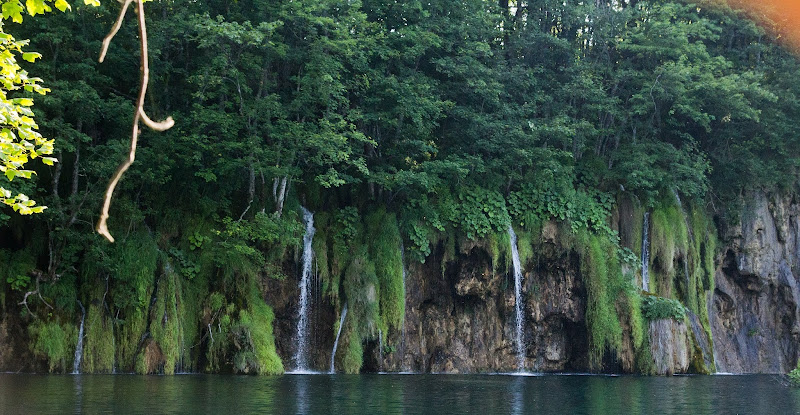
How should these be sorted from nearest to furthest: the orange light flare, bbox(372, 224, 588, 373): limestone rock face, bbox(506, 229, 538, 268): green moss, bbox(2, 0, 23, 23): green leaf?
bbox(2, 0, 23, 23): green leaf
bbox(372, 224, 588, 373): limestone rock face
bbox(506, 229, 538, 268): green moss
the orange light flare

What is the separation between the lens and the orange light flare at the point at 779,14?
31797mm

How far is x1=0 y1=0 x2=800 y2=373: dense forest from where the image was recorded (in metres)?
22.9

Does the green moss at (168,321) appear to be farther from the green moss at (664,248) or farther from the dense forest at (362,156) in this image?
the green moss at (664,248)

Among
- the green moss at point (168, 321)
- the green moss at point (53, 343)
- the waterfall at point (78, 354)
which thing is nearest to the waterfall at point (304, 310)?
the green moss at point (168, 321)

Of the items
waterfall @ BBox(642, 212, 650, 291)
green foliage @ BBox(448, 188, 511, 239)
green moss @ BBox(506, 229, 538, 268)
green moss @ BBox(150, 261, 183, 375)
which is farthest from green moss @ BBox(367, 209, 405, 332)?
waterfall @ BBox(642, 212, 650, 291)

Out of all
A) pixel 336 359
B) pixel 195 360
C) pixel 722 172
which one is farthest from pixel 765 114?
pixel 195 360

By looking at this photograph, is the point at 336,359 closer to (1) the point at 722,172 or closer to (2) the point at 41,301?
(2) the point at 41,301

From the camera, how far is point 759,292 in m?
31.5

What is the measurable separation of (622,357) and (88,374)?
16.2m

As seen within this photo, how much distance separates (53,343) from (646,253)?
19496 millimetres

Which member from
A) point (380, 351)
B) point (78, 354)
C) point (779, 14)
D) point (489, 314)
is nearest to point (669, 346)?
point (489, 314)

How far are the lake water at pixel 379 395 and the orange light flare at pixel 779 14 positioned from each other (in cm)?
1475

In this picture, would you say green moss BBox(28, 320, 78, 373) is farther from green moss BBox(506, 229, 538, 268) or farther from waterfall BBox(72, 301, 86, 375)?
green moss BBox(506, 229, 538, 268)

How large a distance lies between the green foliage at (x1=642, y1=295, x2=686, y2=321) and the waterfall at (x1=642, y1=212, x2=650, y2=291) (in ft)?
6.08
